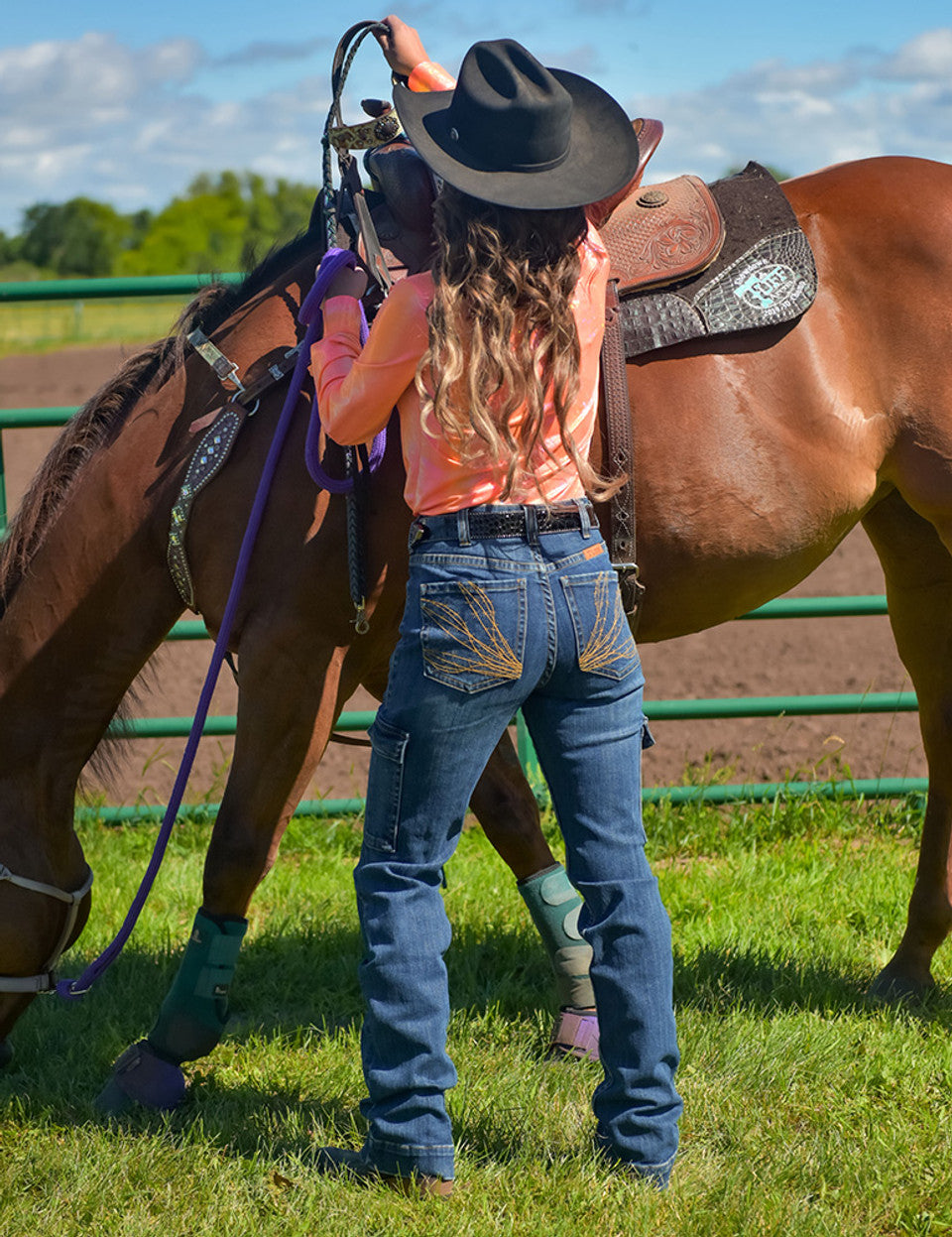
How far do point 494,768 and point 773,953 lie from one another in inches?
36.0

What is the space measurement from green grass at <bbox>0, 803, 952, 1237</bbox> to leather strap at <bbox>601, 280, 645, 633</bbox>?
1103 mm

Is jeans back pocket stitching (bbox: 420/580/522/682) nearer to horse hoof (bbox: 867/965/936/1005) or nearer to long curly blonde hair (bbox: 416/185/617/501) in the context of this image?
long curly blonde hair (bbox: 416/185/617/501)

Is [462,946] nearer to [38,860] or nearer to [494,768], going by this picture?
[494,768]

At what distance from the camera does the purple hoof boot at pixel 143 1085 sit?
2588mm

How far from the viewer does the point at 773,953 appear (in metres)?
3.24

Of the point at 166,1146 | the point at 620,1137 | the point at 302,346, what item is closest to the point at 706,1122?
the point at 620,1137

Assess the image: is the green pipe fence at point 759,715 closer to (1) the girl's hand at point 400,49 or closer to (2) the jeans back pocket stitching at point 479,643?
(1) the girl's hand at point 400,49

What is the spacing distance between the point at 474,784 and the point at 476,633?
281mm

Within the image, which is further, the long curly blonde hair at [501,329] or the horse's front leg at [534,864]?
the horse's front leg at [534,864]

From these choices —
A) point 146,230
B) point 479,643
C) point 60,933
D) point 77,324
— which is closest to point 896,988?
point 479,643

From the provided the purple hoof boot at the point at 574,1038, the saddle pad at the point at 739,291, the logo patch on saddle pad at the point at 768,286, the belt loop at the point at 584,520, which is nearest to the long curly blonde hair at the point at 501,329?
the belt loop at the point at 584,520

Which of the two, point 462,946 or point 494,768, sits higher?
point 494,768

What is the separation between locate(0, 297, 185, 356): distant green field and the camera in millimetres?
24703

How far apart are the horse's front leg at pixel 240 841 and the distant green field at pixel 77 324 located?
21.5 meters
